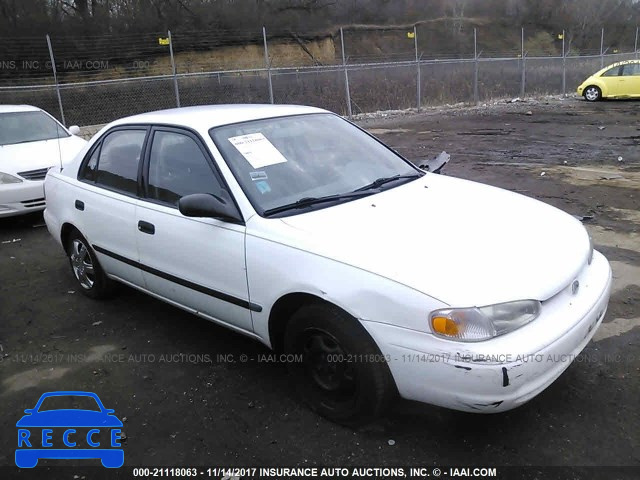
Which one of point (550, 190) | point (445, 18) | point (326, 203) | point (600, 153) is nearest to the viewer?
point (326, 203)

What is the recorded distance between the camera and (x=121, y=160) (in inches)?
162

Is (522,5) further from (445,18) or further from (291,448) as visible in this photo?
(291,448)

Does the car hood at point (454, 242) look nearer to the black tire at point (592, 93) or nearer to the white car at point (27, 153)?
the white car at point (27, 153)

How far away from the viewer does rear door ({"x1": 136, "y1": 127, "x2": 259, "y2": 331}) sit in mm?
3152

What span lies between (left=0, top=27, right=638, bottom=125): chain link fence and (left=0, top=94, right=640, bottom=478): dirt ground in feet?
33.6

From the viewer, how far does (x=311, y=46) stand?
1545 inches

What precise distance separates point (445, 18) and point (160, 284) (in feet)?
178

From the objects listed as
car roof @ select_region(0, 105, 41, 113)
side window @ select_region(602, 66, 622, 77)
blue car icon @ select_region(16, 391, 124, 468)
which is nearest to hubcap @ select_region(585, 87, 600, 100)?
side window @ select_region(602, 66, 622, 77)

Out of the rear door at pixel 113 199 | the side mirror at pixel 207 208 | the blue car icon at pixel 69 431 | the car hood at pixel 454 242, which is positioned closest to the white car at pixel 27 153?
the rear door at pixel 113 199

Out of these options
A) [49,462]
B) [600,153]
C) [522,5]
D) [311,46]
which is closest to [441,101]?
[600,153]

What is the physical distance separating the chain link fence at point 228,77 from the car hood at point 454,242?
38.2ft

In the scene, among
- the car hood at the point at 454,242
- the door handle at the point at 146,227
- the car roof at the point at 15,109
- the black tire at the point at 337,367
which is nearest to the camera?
the car hood at the point at 454,242

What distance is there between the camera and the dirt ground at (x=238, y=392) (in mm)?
2684

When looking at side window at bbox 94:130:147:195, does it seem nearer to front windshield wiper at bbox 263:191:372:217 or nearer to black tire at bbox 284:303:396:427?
front windshield wiper at bbox 263:191:372:217
